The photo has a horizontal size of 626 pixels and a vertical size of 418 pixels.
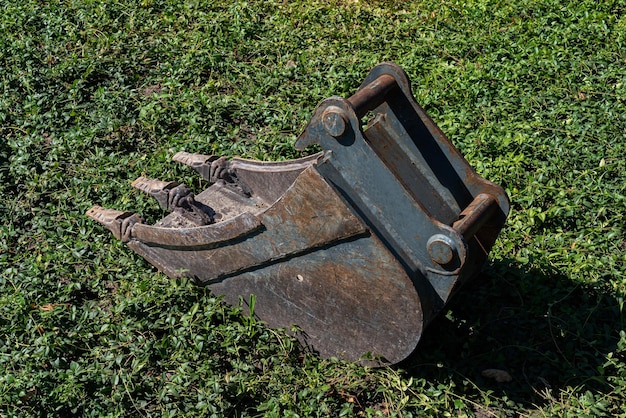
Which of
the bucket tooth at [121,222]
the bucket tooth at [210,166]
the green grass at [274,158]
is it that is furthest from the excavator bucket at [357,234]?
the bucket tooth at [210,166]

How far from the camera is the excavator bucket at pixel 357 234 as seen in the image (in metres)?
3.60

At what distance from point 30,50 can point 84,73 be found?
2.05 feet

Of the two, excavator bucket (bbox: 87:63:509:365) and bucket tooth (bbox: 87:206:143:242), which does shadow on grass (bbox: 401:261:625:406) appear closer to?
excavator bucket (bbox: 87:63:509:365)

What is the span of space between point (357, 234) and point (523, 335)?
4.43 ft

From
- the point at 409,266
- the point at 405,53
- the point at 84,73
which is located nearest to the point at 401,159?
the point at 409,266

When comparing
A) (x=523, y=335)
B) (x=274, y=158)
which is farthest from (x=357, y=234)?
(x=274, y=158)

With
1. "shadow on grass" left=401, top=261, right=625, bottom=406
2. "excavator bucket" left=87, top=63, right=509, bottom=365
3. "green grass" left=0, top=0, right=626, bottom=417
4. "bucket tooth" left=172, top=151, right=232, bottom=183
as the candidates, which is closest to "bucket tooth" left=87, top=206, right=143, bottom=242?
"excavator bucket" left=87, top=63, right=509, bottom=365

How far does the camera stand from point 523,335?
447cm

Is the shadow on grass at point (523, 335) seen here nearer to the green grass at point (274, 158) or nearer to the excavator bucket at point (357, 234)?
the green grass at point (274, 158)

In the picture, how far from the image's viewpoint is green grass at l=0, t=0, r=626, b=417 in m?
4.14

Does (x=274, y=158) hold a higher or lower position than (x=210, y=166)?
lower

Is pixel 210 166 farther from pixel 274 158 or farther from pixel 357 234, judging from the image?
pixel 357 234

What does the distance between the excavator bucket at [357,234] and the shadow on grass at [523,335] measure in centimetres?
47

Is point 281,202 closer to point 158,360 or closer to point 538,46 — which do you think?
point 158,360
